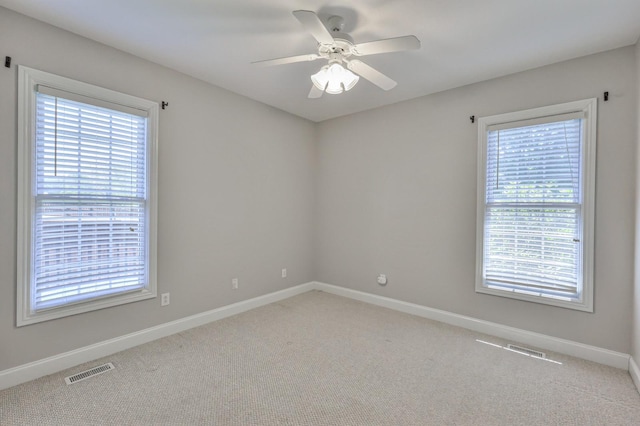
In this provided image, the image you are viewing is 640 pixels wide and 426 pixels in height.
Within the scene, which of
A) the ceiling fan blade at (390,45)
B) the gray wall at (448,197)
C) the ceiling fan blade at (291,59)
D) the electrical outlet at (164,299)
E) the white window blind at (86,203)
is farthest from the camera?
Result: the electrical outlet at (164,299)

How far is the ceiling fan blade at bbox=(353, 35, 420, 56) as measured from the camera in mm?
1801

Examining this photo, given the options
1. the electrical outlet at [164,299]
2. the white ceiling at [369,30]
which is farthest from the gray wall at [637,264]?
the electrical outlet at [164,299]

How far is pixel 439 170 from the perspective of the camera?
3445mm

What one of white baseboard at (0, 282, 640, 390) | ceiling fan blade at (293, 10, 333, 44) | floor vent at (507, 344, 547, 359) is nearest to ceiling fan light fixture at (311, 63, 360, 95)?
ceiling fan blade at (293, 10, 333, 44)

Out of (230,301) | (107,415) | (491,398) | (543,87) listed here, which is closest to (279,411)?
(107,415)

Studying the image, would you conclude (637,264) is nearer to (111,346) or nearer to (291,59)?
(291,59)

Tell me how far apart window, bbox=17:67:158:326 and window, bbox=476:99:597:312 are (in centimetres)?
332

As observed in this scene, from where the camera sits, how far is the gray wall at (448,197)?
2477 millimetres

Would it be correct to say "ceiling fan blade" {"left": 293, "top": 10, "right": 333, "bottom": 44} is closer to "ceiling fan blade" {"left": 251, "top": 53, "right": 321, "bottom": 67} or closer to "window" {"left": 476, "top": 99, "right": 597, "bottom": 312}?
"ceiling fan blade" {"left": 251, "top": 53, "right": 321, "bottom": 67}

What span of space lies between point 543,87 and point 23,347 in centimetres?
473

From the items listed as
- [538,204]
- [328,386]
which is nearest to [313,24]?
[328,386]

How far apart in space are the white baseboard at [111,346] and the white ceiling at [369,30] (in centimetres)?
250

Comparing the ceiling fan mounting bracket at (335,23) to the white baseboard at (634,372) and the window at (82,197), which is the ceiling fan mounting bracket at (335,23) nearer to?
the window at (82,197)

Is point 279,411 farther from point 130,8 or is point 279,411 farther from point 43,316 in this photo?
point 130,8
